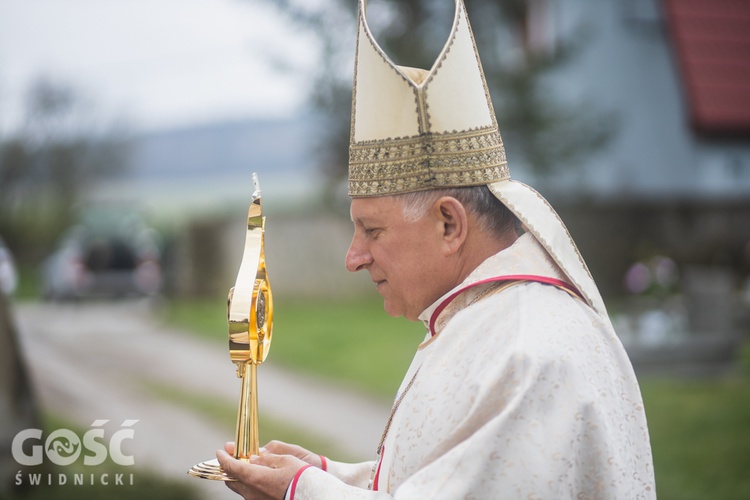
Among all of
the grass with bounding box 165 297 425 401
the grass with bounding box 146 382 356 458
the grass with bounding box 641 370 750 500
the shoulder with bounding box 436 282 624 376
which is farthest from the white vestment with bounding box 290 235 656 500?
the grass with bounding box 165 297 425 401

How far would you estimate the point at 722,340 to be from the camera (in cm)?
846

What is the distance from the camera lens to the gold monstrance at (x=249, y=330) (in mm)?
2174

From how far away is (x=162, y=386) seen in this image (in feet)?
27.1

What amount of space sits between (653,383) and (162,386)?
4.38 meters

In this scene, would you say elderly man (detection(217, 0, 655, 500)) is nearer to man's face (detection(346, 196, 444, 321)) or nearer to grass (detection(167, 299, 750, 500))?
man's face (detection(346, 196, 444, 321))

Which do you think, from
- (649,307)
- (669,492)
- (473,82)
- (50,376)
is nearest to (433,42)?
(649,307)

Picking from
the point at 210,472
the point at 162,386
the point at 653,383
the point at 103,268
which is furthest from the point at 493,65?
the point at 210,472

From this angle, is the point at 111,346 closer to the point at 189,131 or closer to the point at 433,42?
the point at 433,42

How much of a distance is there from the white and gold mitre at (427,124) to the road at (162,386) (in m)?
3.44

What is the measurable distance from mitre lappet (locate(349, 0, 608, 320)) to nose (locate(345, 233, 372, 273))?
0.12 m

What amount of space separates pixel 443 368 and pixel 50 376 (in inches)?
294

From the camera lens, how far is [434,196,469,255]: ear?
2.02 meters

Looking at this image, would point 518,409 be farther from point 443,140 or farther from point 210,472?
point 210,472

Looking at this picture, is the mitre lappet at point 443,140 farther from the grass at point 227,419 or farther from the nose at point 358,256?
the grass at point 227,419
